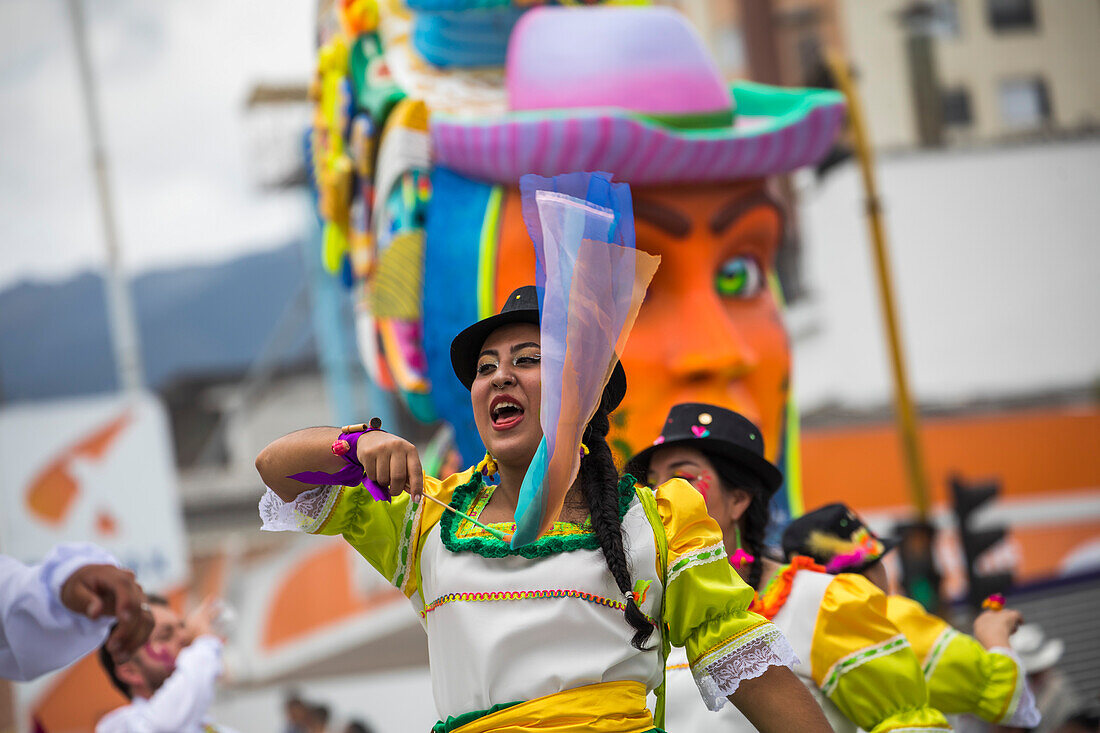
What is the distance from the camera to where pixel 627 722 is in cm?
201

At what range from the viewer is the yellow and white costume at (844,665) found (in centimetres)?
263

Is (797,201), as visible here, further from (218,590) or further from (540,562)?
(540,562)

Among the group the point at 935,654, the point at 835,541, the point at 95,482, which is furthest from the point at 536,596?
the point at 95,482

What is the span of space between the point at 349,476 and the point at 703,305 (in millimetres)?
2684

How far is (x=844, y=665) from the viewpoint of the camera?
105 inches

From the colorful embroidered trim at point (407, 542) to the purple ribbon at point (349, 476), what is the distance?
5.7 inches

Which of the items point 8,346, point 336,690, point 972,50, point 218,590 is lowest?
point 218,590

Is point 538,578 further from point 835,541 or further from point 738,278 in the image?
point 738,278

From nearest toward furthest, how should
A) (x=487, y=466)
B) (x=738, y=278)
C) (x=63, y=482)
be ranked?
(x=487, y=466), (x=738, y=278), (x=63, y=482)

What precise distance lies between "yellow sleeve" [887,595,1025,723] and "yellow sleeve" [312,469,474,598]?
148 cm

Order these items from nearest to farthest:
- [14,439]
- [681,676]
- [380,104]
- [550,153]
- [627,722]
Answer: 1. [627,722]
2. [681,676]
3. [550,153]
4. [380,104]
5. [14,439]

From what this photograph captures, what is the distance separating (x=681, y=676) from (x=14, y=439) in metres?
6.81

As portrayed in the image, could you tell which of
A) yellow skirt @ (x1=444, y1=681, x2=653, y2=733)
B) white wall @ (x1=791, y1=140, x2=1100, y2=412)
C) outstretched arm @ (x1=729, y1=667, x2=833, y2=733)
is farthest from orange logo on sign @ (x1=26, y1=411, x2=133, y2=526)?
white wall @ (x1=791, y1=140, x2=1100, y2=412)

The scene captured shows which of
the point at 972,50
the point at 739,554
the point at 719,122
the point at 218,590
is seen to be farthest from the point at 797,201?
the point at 739,554
